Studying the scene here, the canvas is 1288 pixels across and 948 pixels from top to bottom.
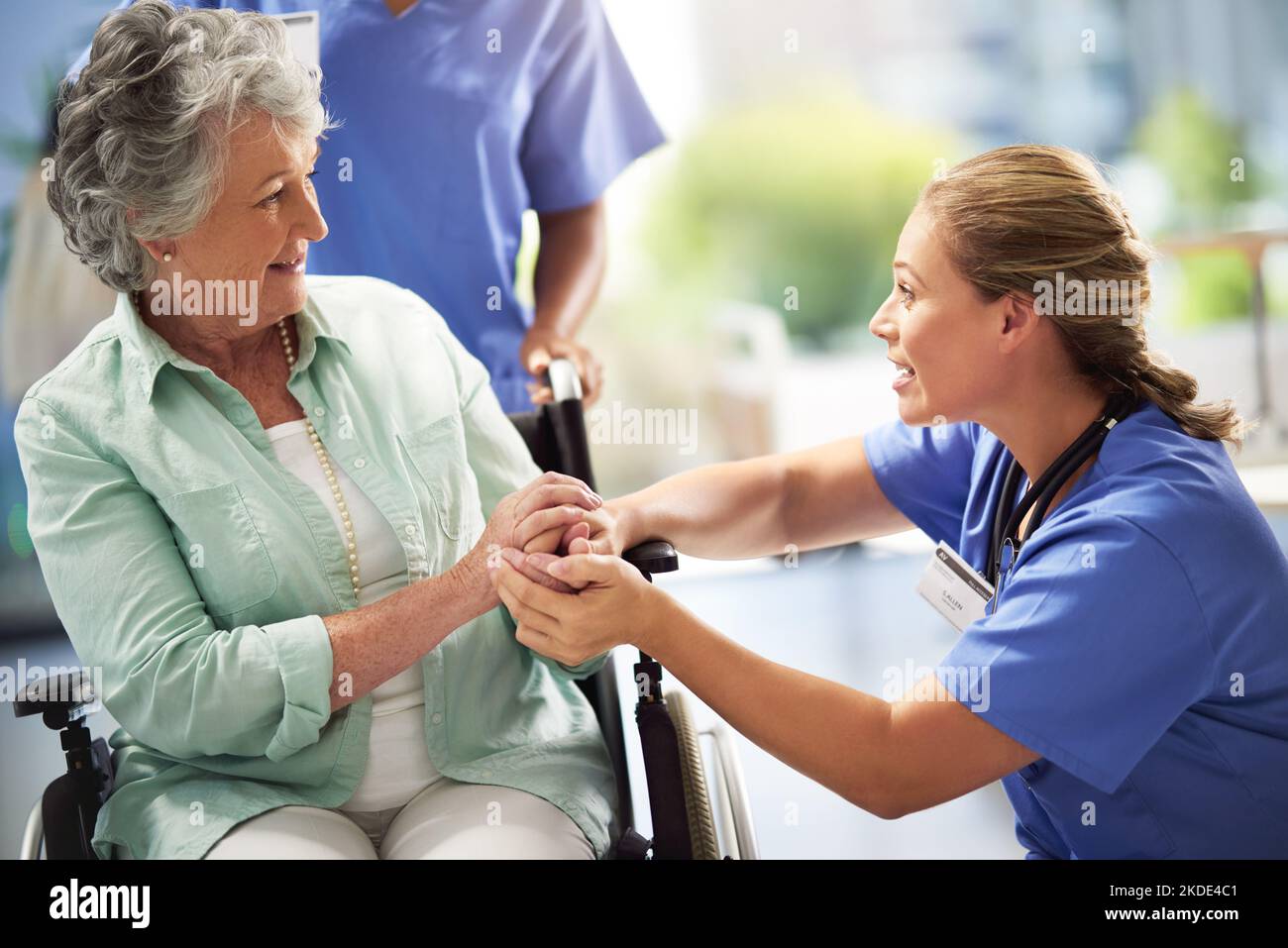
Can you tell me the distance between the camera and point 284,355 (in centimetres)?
154

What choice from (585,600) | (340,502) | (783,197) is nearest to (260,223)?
(340,502)

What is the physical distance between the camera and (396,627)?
1.39 metres

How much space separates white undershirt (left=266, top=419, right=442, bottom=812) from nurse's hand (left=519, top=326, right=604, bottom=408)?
0.42m

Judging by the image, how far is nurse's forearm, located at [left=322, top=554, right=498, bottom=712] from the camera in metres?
1.37

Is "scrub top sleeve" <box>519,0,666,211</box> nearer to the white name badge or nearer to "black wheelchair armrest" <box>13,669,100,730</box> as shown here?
the white name badge

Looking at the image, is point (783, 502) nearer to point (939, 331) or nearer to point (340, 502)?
point (939, 331)

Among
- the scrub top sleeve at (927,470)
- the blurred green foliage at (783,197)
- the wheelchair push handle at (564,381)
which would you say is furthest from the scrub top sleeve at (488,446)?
the blurred green foliage at (783,197)

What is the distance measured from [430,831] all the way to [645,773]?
258 mm

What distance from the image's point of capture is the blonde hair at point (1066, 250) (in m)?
1.37

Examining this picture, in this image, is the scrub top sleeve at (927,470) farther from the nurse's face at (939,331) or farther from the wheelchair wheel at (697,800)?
the wheelchair wheel at (697,800)

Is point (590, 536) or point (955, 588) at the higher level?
point (590, 536)

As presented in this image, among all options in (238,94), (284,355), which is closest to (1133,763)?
(284,355)

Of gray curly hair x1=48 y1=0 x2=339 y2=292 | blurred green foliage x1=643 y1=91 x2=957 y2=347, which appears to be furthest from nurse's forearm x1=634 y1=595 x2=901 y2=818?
blurred green foliage x1=643 y1=91 x2=957 y2=347
